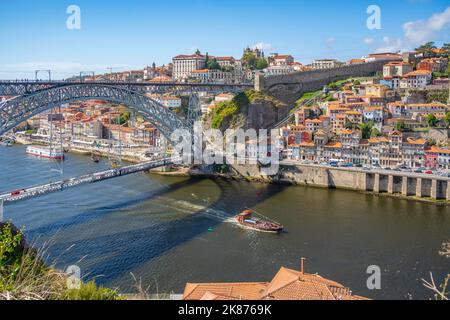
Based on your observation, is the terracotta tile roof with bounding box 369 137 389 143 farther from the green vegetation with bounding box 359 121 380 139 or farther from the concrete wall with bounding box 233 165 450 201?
the concrete wall with bounding box 233 165 450 201

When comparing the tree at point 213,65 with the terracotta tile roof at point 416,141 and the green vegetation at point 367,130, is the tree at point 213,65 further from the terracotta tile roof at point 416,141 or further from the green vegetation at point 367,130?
the terracotta tile roof at point 416,141

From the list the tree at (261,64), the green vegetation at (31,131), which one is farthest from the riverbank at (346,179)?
the tree at (261,64)

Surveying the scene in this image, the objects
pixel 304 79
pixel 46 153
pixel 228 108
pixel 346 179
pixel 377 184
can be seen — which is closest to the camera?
pixel 377 184

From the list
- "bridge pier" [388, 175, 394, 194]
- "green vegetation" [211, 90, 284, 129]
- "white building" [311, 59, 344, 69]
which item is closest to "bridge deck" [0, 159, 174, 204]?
"green vegetation" [211, 90, 284, 129]

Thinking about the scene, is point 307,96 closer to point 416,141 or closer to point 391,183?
point 416,141

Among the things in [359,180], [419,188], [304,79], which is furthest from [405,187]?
[304,79]


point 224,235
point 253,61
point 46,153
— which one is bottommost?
point 224,235
